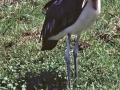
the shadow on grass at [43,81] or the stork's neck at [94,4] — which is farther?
the shadow on grass at [43,81]

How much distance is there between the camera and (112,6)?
318 inches

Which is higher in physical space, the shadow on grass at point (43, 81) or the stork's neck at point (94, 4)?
the stork's neck at point (94, 4)

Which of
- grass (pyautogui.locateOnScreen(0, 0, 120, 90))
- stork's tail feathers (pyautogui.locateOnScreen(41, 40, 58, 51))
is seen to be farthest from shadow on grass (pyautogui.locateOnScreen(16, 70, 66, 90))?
stork's tail feathers (pyautogui.locateOnScreen(41, 40, 58, 51))

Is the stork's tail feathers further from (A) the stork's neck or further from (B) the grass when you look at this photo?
(A) the stork's neck

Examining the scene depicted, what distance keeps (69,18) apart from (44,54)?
3.94 feet

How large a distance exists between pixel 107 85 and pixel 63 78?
546 mm

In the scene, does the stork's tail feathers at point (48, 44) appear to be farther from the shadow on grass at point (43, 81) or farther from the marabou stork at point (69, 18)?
the shadow on grass at point (43, 81)

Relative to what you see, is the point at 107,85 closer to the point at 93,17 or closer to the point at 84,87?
the point at 84,87

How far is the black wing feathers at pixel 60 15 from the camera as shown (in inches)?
217

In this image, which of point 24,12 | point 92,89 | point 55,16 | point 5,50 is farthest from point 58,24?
point 24,12

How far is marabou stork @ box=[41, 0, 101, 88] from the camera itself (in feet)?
17.9

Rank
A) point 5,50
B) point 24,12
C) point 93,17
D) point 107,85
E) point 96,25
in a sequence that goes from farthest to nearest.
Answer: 1. point 24,12
2. point 96,25
3. point 5,50
4. point 107,85
5. point 93,17

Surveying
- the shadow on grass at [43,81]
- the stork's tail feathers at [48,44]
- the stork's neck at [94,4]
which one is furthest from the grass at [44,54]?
the stork's neck at [94,4]

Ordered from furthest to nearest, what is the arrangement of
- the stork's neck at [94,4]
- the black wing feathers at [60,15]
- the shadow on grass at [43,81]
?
the shadow on grass at [43,81]
the black wing feathers at [60,15]
the stork's neck at [94,4]
